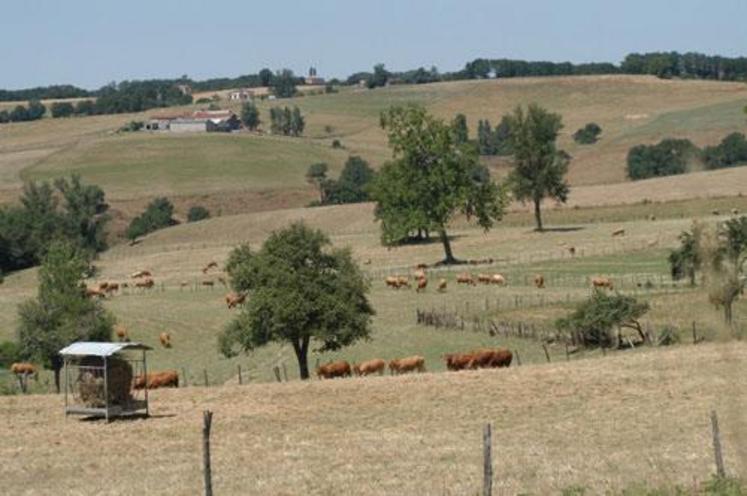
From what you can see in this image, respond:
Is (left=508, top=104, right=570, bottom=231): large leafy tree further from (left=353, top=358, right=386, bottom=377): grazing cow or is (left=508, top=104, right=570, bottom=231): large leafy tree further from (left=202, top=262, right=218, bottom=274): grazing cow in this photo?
(left=353, top=358, right=386, bottom=377): grazing cow

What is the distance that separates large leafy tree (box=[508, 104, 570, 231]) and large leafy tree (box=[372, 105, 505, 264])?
8391mm

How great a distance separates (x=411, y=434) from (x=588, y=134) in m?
162

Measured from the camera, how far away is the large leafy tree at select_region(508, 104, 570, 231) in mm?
104688

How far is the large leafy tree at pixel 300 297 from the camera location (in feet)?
158

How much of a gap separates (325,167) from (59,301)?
11824cm

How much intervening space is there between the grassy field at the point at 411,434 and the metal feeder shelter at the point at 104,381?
1.91ft

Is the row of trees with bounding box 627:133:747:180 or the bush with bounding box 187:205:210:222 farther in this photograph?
the bush with bounding box 187:205:210:222

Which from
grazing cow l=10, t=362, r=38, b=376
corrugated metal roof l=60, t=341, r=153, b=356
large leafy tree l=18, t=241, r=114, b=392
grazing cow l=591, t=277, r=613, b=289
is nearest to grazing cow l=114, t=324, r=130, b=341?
large leafy tree l=18, t=241, r=114, b=392

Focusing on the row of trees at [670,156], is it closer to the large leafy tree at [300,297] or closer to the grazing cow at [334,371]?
the large leafy tree at [300,297]

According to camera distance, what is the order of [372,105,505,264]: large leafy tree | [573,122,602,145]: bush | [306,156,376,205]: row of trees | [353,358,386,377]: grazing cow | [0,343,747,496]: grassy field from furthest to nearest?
[573,122,602,145]: bush
[306,156,376,205]: row of trees
[372,105,505,264]: large leafy tree
[353,358,386,377]: grazing cow
[0,343,747,496]: grassy field

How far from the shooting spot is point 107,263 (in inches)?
4564

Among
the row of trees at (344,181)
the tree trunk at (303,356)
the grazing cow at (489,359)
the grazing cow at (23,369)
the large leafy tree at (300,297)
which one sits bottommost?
the row of trees at (344,181)

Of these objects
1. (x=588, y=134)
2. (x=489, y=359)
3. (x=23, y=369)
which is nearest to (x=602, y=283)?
(x=489, y=359)

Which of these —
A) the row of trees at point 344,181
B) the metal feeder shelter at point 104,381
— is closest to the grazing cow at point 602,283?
the metal feeder shelter at point 104,381
